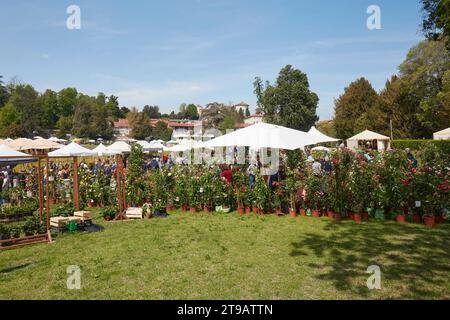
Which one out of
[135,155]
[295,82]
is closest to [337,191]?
[135,155]

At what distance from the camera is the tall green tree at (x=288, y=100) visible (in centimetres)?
5716

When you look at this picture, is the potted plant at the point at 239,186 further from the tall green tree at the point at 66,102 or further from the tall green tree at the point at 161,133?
the tall green tree at the point at 66,102

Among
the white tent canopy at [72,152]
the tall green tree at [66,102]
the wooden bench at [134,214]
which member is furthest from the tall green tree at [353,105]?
the tall green tree at [66,102]

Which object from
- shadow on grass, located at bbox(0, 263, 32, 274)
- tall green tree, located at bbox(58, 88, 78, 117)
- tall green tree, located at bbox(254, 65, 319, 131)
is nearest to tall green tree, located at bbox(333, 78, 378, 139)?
tall green tree, located at bbox(254, 65, 319, 131)

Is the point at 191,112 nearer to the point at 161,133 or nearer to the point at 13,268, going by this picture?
the point at 161,133

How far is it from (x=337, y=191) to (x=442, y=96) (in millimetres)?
29567

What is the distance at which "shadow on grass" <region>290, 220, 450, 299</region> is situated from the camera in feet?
15.9

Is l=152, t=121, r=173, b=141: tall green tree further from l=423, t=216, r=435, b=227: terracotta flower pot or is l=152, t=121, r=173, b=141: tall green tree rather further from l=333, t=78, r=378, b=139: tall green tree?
l=423, t=216, r=435, b=227: terracotta flower pot

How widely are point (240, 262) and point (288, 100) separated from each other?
176 ft

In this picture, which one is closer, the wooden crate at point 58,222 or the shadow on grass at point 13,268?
the shadow on grass at point 13,268

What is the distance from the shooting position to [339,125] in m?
52.6

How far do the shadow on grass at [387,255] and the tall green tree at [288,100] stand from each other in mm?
49461
